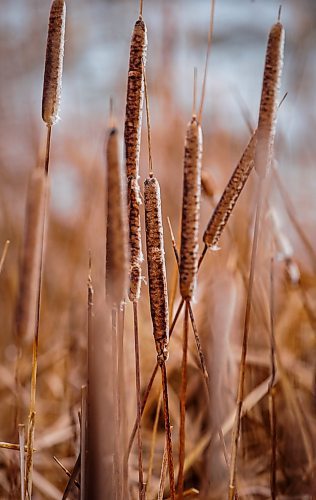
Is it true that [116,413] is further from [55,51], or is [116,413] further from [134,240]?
[55,51]

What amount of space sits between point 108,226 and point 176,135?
119 centimetres

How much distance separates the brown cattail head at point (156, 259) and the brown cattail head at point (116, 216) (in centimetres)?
6

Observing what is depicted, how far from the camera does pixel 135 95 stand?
39 cm

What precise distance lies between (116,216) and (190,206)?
7cm

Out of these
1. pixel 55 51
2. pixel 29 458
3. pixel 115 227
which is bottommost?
pixel 29 458

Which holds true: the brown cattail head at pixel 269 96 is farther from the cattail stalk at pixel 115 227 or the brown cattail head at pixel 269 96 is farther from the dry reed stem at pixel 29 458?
the dry reed stem at pixel 29 458

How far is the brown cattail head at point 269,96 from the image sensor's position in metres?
0.38

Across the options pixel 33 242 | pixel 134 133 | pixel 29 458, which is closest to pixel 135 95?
pixel 134 133

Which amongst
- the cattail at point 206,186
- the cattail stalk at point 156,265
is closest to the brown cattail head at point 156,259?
the cattail stalk at point 156,265

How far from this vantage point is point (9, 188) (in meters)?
1.89

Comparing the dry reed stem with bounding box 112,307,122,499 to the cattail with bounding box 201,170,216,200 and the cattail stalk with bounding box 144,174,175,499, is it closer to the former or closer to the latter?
the cattail stalk with bounding box 144,174,175,499

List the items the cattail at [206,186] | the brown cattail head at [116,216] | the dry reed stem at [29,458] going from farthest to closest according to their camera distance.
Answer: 1. the cattail at [206,186]
2. the dry reed stem at [29,458]
3. the brown cattail head at [116,216]

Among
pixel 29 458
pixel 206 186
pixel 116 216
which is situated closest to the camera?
pixel 116 216

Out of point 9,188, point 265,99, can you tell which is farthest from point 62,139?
point 265,99
